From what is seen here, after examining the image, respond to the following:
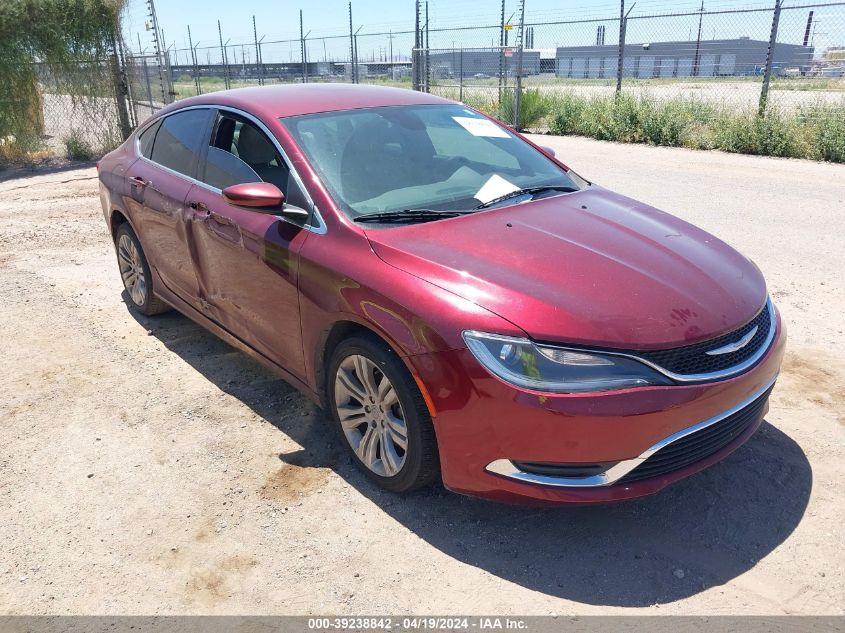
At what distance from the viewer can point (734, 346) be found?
8.83 feet

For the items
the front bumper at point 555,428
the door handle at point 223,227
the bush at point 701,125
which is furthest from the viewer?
the bush at point 701,125

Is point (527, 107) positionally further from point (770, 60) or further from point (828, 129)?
point (828, 129)

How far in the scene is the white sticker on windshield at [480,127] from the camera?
4.12 metres

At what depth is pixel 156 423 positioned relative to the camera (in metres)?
3.82

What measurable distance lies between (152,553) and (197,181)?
2.18 m

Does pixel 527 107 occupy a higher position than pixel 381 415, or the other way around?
pixel 527 107

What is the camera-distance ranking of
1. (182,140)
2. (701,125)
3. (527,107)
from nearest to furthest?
(182,140) → (701,125) → (527,107)

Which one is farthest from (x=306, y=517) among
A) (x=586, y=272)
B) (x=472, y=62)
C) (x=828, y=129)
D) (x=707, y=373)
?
(x=472, y=62)

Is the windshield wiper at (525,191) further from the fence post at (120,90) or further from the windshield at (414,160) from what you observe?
the fence post at (120,90)

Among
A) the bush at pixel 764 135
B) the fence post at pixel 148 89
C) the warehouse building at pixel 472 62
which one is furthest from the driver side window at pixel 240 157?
the warehouse building at pixel 472 62

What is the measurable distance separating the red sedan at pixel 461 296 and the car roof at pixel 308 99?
20 mm

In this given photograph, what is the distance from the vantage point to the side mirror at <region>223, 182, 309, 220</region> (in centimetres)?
321

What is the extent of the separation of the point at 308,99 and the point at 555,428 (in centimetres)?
243

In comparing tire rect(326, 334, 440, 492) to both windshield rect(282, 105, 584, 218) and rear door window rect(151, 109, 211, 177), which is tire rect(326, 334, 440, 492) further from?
rear door window rect(151, 109, 211, 177)
